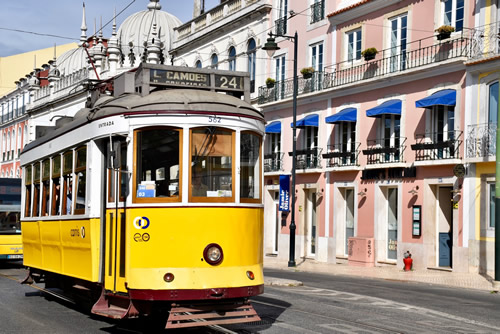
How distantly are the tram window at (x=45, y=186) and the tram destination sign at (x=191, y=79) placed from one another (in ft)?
13.9

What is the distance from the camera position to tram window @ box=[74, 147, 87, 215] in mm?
13117

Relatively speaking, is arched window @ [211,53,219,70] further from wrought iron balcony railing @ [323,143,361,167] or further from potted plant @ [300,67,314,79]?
wrought iron balcony railing @ [323,143,361,167]

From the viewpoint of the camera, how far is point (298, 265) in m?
34.7

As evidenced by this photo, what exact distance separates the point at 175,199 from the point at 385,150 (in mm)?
22258

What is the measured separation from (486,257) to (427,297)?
30.5 feet

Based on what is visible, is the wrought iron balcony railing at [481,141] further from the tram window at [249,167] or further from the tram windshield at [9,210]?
the tram window at [249,167]

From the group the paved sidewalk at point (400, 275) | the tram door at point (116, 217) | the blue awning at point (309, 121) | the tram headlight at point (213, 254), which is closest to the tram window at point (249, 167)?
the tram headlight at point (213, 254)

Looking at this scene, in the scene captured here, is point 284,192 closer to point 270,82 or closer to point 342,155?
point 342,155

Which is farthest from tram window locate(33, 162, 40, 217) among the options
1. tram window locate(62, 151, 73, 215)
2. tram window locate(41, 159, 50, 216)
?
tram window locate(62, 151, 73, 215)

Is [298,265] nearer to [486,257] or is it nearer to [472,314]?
[486,257]

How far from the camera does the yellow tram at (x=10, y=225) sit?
26703 mm

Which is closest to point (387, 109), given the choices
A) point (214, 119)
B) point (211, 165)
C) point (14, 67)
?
Result: point (214, 119)

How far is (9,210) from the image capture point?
2689 centimetres

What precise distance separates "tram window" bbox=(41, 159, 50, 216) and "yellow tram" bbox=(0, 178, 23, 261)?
11.3 metres
